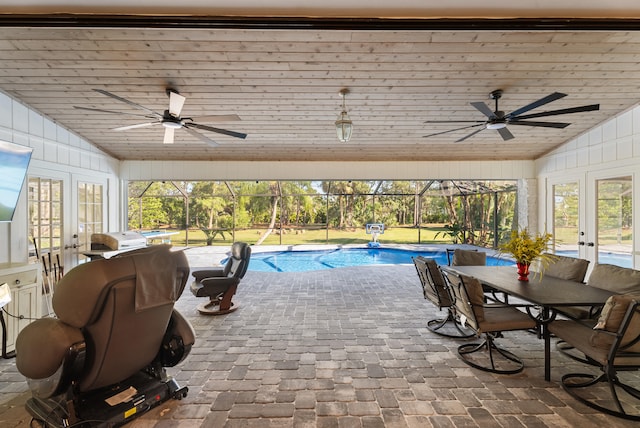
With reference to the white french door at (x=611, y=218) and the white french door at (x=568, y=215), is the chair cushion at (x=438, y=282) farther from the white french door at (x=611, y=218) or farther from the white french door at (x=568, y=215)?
the white french door at (x=568, y=215)

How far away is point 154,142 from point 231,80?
294 cm

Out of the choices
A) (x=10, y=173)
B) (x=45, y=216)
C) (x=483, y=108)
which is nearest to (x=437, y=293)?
(x=483, y=108)

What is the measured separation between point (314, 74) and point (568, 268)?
3569 mm

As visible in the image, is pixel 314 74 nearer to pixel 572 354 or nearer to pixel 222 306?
pixel 222 306

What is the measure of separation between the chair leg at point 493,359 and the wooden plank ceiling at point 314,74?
2.80m

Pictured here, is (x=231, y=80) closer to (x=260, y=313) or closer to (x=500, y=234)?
(x=260, y=313)

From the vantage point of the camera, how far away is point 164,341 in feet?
6.99

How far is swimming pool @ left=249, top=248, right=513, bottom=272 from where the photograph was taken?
31.4 ft

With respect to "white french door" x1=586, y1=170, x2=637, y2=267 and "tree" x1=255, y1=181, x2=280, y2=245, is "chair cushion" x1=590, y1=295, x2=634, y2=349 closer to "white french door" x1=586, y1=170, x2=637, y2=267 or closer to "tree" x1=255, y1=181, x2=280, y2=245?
"white french door" x1=586, y1=170, x2=637, y2=267

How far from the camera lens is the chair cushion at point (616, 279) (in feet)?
8.95

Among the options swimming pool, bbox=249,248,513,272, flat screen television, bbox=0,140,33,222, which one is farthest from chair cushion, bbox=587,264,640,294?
swimming pool, bbox=249,248,513,272

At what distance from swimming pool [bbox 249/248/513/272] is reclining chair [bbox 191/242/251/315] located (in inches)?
187

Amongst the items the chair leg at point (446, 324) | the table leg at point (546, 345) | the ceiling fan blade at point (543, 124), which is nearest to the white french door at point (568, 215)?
the ceiling fan blade at point (543, 124)

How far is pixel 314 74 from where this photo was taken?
380 centimetres
